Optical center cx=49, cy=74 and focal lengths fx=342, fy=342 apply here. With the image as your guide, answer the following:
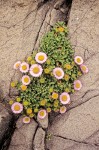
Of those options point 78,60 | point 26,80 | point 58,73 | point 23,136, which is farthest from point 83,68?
point 23,136

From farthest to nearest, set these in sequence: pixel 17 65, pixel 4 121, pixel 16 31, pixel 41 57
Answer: pixel 16 31
pixel 17 65
pixel 41 57
pixel 4 121

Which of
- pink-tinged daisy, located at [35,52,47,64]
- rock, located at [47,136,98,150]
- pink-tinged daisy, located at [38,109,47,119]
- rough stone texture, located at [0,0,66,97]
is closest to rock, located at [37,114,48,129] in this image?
pink-tinged daisy, located at [38,109,47,119]

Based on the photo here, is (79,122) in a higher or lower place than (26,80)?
lower

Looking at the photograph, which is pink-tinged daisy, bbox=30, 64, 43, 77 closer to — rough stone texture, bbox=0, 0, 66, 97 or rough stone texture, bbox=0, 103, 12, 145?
rough stone texture, bbox=0, 0, 66, 97

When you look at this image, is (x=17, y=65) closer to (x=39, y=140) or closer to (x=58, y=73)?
(x=58, y=73)

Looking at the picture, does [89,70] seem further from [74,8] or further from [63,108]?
[74,8]

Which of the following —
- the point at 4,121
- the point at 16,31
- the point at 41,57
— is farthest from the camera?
the point at 16,31

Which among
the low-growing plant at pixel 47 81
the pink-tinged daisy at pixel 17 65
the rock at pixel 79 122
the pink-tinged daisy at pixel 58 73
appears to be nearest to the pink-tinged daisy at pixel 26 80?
the low-growing plant at pixel 47 81
